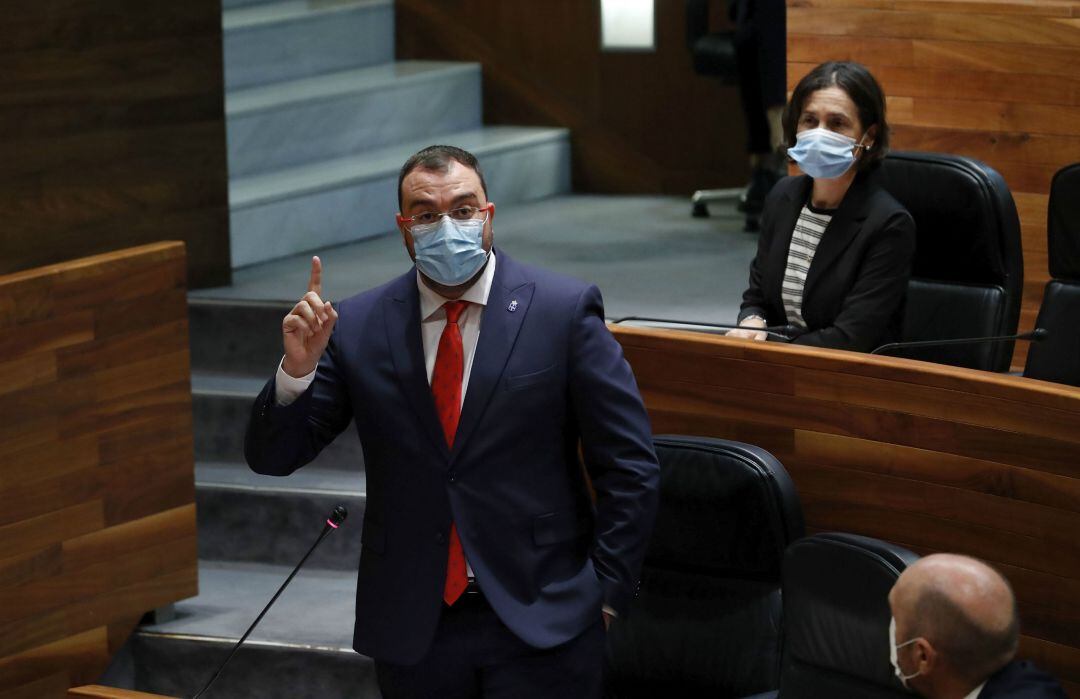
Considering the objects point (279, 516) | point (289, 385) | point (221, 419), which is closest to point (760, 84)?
point (221, 419)

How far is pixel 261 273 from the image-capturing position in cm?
407

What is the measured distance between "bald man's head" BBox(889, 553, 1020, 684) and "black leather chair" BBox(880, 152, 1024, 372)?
3.93 ft

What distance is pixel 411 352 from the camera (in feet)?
6.47

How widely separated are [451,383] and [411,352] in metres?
0.06

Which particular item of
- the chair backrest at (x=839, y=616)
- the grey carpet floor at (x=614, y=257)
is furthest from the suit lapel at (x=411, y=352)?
the grey carpet floor at (x=614, y=257)

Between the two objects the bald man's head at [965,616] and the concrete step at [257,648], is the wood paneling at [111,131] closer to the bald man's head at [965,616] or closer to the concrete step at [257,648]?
the concrete step at [257,648]

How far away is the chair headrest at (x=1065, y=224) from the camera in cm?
279

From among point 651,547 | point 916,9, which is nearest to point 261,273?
point 916,9

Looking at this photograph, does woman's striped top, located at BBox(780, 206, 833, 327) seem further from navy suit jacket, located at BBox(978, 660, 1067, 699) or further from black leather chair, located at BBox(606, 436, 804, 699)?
navy suit jacket, located at BBox(978, 660, 1067, 699)

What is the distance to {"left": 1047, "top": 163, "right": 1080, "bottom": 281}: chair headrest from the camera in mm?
2789

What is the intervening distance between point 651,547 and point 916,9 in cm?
134

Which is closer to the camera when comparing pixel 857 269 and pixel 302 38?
pixel 857 269

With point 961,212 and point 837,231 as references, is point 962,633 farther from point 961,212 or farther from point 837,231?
point 961,212

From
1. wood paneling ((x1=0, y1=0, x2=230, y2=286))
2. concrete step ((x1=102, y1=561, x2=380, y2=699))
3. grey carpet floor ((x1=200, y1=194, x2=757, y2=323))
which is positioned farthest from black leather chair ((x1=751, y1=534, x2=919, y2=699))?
wood paneling ((x1=0, y1=0, x2=230, y2=286))
